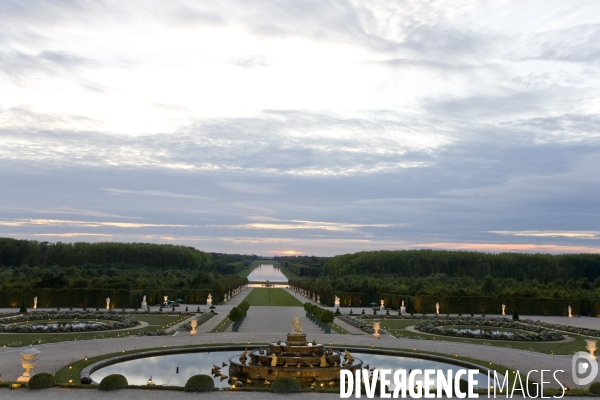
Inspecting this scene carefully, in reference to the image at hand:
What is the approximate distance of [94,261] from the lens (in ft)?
428

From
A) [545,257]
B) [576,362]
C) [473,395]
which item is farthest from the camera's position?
[545,257]

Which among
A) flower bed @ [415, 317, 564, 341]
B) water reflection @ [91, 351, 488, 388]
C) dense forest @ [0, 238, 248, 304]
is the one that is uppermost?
dense forest @ [0, 238, 248, 304]

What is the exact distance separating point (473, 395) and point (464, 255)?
11075cm

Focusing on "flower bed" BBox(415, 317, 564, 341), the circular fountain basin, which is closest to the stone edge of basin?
the circular fountain basin

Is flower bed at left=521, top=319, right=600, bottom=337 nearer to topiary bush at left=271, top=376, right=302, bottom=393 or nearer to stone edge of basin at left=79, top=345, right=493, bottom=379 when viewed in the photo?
stone edge of basin at left=79, top=345, right=493, bottom=379

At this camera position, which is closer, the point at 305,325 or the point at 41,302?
the point at 305,325

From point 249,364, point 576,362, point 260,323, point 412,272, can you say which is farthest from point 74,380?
point 412,272

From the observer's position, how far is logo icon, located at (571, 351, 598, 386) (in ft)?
72.2

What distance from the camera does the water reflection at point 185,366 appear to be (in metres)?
22.3

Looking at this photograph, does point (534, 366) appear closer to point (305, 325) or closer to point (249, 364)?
point (249, 364)

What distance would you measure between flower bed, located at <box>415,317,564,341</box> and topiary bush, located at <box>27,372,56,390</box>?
26.5 metres

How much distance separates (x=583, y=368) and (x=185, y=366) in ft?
54.5

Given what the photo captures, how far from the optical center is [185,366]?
82.2 feet

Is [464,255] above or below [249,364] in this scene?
above
